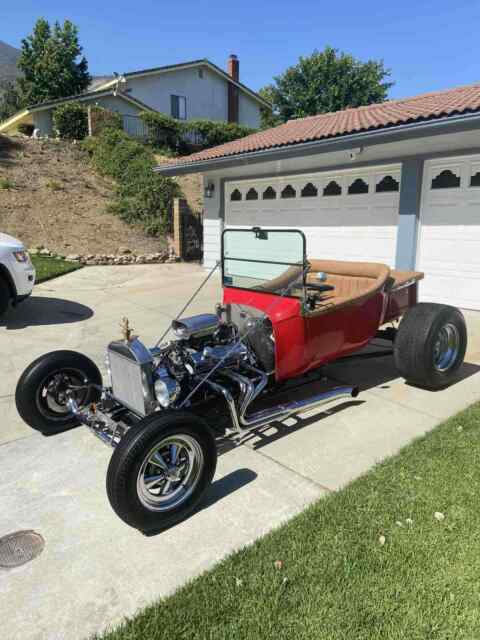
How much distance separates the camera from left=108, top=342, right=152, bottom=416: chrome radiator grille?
2948 mm

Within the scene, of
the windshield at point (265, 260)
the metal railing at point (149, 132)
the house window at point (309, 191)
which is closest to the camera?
the windshield at point (265, 260)

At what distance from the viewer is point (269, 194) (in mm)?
11367

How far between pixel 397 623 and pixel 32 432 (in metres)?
2.97

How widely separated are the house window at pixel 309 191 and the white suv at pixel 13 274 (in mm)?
6156

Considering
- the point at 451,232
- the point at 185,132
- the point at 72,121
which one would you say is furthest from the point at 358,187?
the point at 72,121

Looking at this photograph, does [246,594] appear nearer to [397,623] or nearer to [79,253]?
[397,623]

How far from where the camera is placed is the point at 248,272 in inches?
158

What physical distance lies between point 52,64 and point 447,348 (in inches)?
1444

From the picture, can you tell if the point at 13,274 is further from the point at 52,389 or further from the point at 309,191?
the point at 309,191

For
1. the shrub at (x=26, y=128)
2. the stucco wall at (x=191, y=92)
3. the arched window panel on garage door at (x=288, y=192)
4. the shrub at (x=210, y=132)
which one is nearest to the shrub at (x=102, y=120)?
the shrub at (x=210, y=132)

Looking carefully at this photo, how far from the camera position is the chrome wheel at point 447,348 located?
4535mm

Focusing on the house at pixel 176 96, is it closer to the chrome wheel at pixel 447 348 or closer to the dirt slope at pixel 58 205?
the dirt slope at pixel 58 205

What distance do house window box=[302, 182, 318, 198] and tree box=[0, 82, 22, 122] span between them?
147ft

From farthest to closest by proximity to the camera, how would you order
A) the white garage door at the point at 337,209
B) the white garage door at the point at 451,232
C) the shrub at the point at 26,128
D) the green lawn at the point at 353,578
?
the shrub at the point at 26,128 → the white garage door at the point at 337,209 → the white garage door at the point at 451,232 → the green lawn at the point at 353,578
